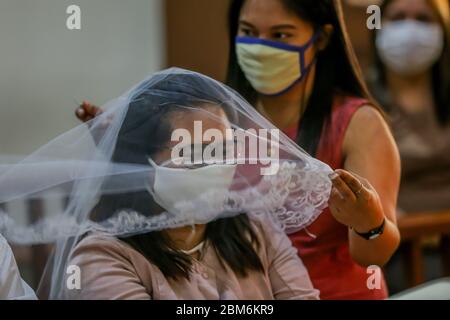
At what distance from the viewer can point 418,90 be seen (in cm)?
185

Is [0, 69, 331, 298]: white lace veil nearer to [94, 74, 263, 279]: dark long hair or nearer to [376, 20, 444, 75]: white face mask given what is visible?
[94, 74, 263, 279]: dark long hair

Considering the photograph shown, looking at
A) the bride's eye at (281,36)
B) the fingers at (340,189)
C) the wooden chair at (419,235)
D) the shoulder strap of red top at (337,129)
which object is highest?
the bride's eye at (281,36)

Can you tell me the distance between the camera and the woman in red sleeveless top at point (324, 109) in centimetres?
133

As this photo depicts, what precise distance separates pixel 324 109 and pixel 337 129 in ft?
0.13

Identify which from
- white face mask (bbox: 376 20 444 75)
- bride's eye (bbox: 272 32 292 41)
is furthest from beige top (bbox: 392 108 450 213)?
bride's eye (bbox: 272 32 292 41)

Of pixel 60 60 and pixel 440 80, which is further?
pixel 440 80

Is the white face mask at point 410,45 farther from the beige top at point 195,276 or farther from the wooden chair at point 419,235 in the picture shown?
the beige top at point 195,276

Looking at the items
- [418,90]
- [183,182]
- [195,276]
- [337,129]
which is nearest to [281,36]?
[337,129]

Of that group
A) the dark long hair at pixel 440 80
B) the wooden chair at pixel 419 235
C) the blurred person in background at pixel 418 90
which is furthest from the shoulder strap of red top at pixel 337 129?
the wooden chair at pixel 419 235

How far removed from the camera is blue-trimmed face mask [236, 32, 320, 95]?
52.7 inches

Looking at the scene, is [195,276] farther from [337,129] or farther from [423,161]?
[423,161]

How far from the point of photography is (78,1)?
1.31 metres

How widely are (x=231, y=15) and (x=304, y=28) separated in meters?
0.11
